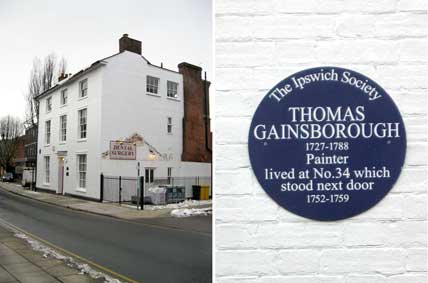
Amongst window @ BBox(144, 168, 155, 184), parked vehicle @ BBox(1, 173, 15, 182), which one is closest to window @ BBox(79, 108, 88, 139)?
window @ BBox(144, 168, 155, 184)

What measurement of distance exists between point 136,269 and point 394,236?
606 centimetres

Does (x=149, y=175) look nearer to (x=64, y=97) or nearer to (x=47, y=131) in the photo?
(x=64, y=97)

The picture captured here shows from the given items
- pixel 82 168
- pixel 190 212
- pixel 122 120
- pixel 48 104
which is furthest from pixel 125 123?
pixel 48 104

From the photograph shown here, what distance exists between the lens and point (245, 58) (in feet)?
7.39

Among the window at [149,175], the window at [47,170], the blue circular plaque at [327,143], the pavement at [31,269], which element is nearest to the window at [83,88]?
the window at [149,175]

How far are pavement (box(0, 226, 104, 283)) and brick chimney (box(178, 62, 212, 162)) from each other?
20387 mm

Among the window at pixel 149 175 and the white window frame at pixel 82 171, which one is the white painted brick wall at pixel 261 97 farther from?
the white window frame at pixel 82 171

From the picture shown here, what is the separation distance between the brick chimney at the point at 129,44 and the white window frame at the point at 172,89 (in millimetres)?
3101

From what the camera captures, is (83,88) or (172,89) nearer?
(83,88)

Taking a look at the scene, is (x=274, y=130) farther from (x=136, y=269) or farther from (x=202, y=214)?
(x=202, y=214)

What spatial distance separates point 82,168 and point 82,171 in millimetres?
225

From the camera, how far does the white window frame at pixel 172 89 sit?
28305mm

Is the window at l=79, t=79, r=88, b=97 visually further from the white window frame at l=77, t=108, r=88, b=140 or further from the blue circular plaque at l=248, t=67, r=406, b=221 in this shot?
the blue circular plaque at l=248, t=67, r=406, b=221

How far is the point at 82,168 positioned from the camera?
85.4 feet
